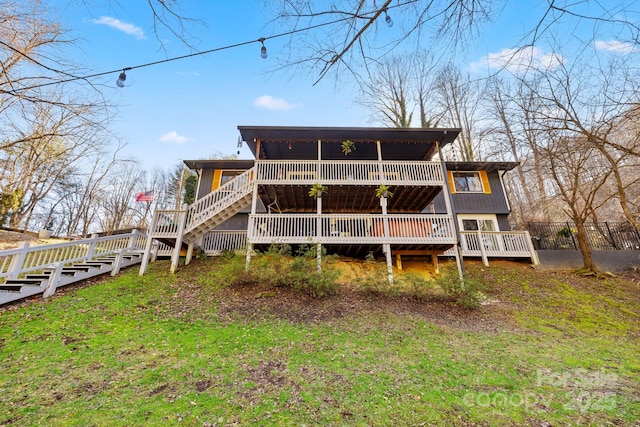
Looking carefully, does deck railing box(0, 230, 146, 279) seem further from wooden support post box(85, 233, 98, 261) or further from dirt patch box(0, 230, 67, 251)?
dirt patch box(0, 230, 67, 251)

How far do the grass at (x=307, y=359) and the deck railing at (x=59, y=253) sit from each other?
134cm

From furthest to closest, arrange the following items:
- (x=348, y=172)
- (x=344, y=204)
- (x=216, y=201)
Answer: (x=344, y=204), (x=348, y=172), (x=216, y=201)

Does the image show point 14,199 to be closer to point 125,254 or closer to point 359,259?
point 125,254

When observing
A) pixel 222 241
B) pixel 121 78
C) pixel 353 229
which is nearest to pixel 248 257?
pixel 222 241

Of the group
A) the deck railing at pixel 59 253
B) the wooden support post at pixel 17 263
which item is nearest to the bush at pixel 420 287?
the deck railing at pixel 59 253

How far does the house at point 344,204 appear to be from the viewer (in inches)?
375

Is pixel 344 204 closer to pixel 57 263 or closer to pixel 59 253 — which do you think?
pixel 57 263

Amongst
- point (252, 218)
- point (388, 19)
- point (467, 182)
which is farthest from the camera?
point (467, 182)

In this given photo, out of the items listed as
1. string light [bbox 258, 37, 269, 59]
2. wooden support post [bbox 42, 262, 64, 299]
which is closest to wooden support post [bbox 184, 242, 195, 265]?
wooden support post [bbox 42, 262, 64, 299]

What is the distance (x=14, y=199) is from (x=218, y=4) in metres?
20.5

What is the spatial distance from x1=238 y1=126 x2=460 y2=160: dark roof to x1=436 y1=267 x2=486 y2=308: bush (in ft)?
20.0

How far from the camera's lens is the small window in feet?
45.7

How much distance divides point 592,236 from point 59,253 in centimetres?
2319

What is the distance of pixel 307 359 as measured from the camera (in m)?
4.48
